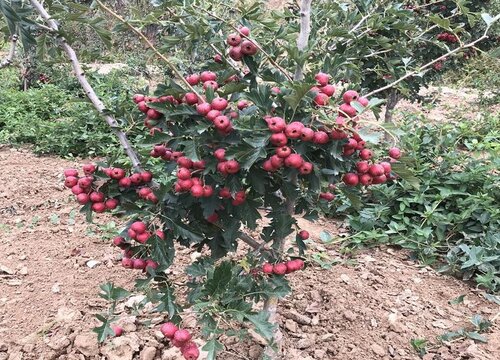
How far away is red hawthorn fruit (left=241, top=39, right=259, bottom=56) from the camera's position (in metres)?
1.50

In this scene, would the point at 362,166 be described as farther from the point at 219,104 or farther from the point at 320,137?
the point at 219,104

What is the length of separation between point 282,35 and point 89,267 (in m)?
1.93

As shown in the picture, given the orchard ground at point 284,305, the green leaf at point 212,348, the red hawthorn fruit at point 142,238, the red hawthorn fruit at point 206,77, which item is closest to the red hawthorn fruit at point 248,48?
the red hawthorn fruit at point 206,77

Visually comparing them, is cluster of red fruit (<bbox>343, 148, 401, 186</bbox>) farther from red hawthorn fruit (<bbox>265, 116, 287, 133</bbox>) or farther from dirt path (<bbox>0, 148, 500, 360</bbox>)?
dirt path (<bbox>0, 148, 500, 360</bbox>)

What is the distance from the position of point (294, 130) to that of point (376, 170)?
30 centimetres

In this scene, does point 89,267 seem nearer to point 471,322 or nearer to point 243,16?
point 243,16

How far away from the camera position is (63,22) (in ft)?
5.85

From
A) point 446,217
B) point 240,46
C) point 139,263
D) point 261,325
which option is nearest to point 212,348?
point 261,325

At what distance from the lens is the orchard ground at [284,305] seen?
214 centimetres

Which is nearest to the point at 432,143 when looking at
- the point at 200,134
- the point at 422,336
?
the point at 422,336

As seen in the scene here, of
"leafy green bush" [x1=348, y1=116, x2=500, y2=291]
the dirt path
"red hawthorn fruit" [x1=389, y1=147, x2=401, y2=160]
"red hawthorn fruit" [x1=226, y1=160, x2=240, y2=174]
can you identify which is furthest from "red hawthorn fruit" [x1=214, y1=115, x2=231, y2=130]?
"leafy green bush" [x1=348, y1=116, x2=500, y2=291]

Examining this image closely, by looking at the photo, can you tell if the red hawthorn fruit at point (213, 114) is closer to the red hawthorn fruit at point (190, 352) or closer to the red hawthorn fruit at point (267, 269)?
the red hawthorn fruit at point (267, 269)

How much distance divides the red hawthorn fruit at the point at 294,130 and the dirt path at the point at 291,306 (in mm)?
1089

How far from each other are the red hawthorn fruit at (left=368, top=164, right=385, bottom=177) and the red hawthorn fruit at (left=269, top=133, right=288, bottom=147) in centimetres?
30
